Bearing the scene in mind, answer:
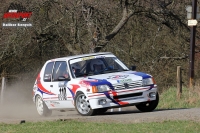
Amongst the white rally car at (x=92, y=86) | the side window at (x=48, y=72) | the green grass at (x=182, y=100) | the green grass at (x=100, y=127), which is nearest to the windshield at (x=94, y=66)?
the white rally car at (x=92, y=86)

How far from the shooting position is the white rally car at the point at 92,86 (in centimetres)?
1371

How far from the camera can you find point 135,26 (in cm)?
2934

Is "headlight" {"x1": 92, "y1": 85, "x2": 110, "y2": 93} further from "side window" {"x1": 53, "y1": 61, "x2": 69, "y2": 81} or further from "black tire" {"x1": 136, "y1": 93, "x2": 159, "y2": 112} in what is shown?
"side window" {"x1": 53, "y1": 61, "x2": 69, "y2": 81}

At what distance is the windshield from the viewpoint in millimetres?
14828

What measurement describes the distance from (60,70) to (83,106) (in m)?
1.79

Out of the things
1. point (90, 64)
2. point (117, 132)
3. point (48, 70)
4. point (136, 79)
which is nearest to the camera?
point (117, 132)

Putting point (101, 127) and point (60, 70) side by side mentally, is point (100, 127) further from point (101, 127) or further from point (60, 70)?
point (60, 70)

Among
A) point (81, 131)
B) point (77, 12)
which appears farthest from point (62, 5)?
point (81, 131)

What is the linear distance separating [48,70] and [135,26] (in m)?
13.8

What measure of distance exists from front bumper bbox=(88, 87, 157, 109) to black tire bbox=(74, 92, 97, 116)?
0.20 m

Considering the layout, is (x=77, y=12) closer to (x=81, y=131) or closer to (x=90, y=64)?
(x=90, y=64)

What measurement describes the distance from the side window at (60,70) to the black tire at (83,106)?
1.03 metres

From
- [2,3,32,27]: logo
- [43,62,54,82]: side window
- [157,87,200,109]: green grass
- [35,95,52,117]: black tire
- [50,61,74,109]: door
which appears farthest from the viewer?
[2,3,32,27]: logo

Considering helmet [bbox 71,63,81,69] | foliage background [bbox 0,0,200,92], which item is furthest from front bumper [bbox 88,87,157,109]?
foliage background [bbox 0,0,200,92]
